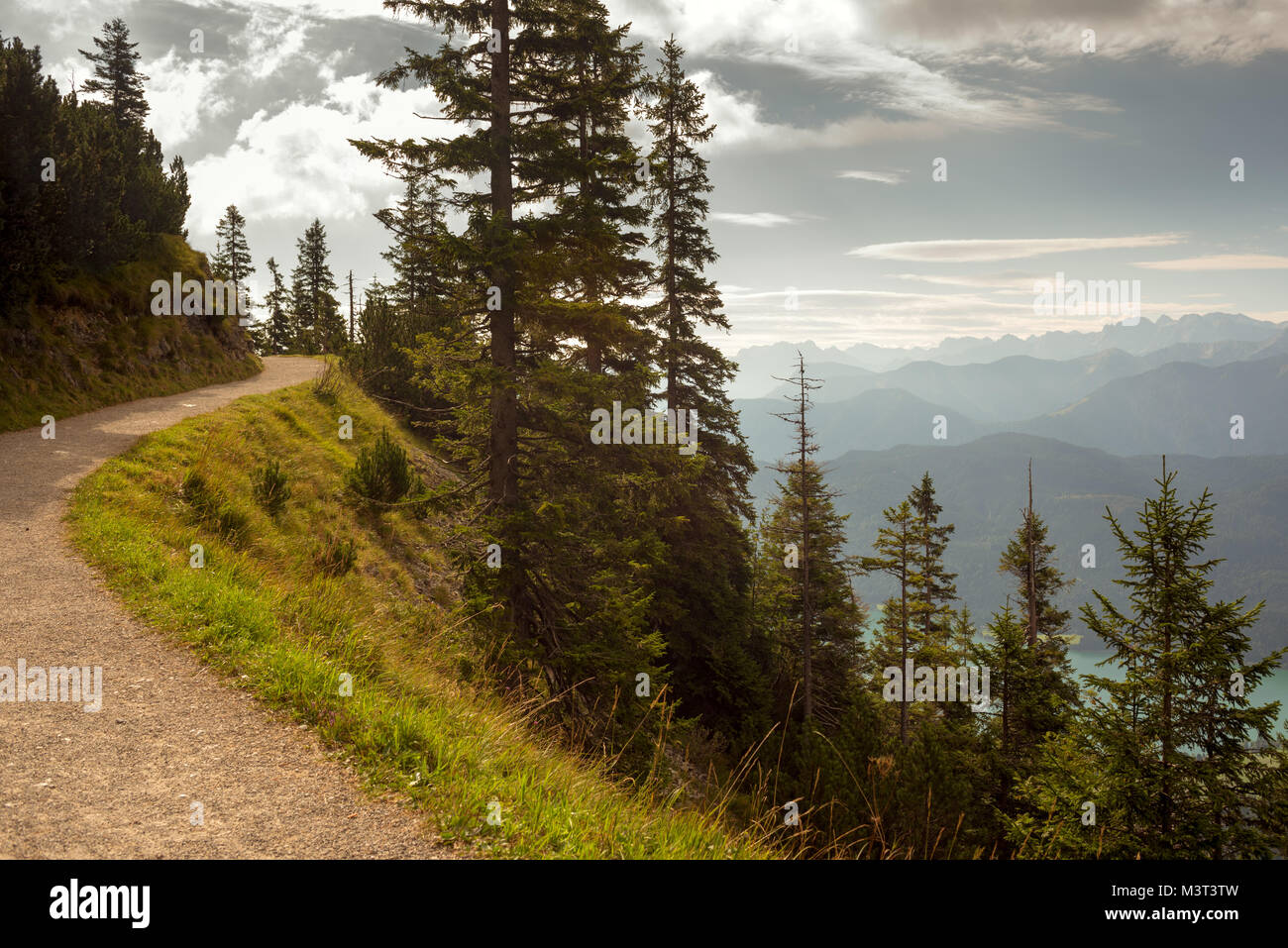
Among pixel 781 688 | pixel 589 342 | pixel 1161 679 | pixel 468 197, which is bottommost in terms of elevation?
pixel 781 688

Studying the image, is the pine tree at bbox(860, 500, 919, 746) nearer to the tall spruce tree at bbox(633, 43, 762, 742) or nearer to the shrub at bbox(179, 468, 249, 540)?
the tall spruce tree at bbox(633, 43, 762, 742)

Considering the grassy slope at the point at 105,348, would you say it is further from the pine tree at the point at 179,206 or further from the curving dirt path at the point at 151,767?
the curving dirt path at the point at 151,767

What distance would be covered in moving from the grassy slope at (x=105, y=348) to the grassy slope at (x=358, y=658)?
19.2 feet

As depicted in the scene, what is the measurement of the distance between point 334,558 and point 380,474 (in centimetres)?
463

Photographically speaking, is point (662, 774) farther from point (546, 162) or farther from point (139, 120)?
point (139, 120)

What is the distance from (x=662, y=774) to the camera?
18.0 ft

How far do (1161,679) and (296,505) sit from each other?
64.1 ft

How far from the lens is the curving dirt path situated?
11.5 feet

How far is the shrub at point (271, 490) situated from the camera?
12335 mm

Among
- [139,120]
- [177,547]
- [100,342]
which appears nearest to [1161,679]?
[177,547]

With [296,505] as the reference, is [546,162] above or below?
above

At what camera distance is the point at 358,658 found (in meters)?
6.10

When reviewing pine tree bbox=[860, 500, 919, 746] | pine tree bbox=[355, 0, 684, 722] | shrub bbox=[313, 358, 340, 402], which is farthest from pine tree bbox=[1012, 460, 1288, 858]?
shrub bbox=[313, 358, 340, 402]
